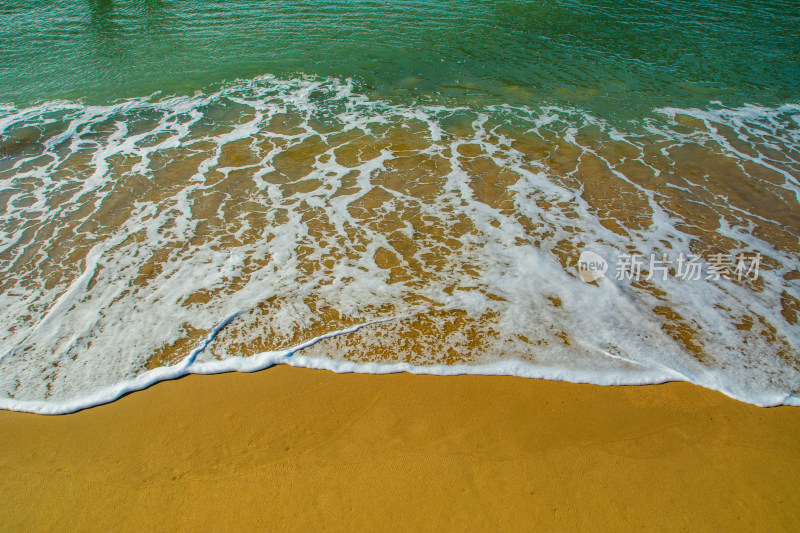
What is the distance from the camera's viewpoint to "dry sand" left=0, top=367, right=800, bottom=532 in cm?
289

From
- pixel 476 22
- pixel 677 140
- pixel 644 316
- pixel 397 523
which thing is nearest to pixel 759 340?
pixel 644 316

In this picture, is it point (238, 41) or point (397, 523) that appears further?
point (238, 41)

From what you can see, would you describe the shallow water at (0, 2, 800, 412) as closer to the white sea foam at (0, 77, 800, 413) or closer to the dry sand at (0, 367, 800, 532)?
the white sea foam at (0, 77, 800, 413)

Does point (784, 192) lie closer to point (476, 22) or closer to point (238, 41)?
point (476, 22)

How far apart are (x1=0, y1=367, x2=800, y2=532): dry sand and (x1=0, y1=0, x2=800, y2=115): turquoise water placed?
7668 mm

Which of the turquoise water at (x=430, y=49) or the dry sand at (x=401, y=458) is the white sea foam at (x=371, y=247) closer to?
the dry sand at (x=401, y=458)

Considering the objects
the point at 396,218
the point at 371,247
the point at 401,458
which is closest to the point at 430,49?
the point at 396,218

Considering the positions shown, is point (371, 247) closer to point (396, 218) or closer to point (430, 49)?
point (396, 218)

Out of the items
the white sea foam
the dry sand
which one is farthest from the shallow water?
the dry sand

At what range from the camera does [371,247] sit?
5.41 m

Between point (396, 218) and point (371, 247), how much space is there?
72cm

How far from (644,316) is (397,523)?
3111mm

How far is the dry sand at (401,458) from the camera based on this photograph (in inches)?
114

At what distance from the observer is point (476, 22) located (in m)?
14.4
